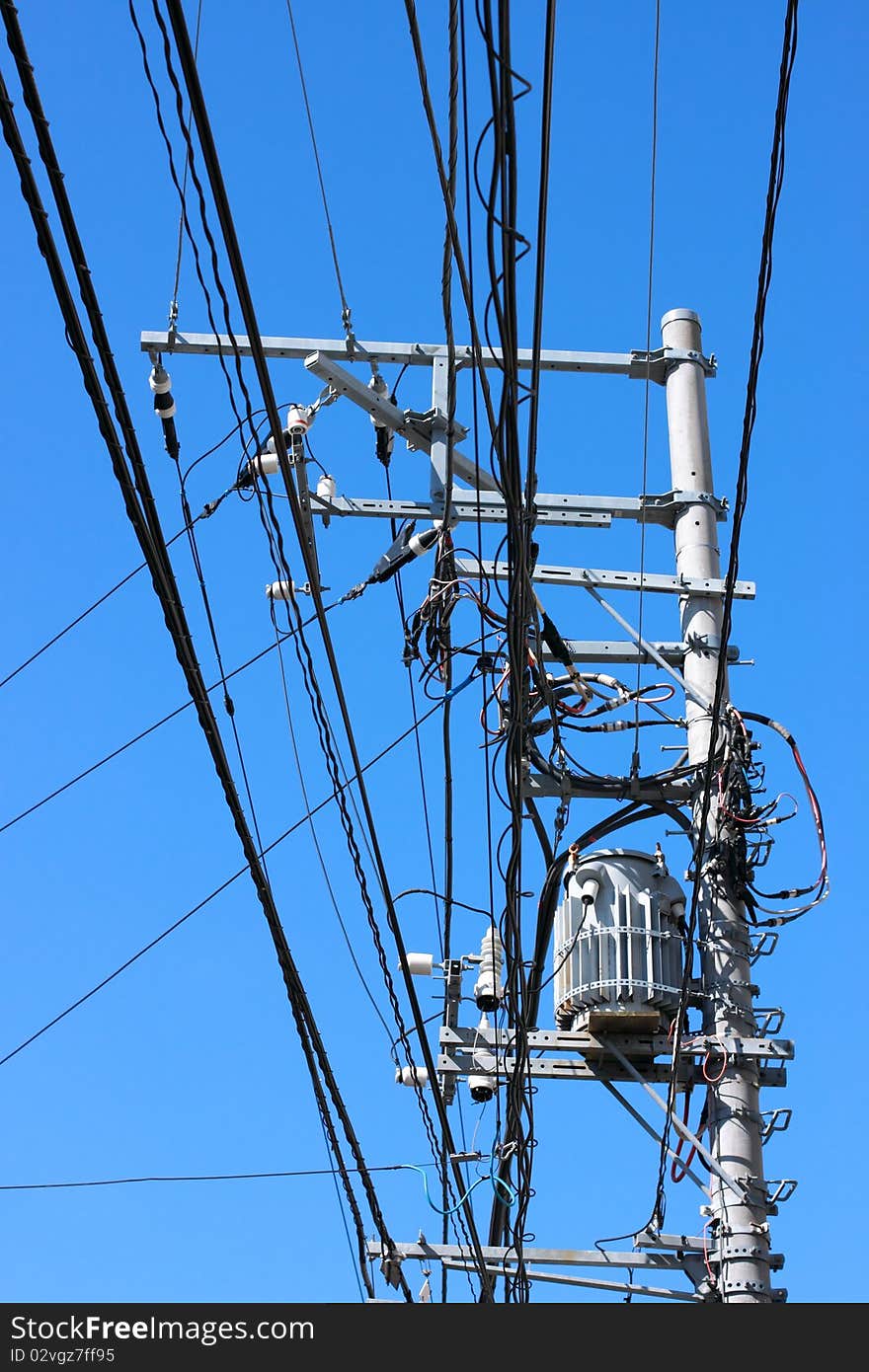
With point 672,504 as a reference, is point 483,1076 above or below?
below

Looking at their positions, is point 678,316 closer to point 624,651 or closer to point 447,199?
point 624,651

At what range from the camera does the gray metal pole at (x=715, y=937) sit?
8961 mm

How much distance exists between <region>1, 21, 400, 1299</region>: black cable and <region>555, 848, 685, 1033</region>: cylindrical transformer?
8.29 feet

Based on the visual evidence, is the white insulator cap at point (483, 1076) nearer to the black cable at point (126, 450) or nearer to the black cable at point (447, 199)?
the black cable at point (126, 450)

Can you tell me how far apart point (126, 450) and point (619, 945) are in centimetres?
557

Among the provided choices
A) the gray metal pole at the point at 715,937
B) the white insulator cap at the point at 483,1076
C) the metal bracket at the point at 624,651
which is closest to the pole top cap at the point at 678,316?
the gray metal pole at the point at 715,937

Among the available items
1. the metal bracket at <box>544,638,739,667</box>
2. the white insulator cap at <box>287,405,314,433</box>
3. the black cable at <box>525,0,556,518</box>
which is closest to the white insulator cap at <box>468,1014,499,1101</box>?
the metal bracket at <box>544,638,739,667</box>

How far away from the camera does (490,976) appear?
1009 cm

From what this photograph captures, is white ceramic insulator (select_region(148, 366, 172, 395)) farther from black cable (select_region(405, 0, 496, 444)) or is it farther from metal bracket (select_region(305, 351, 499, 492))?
black cable (select_region(405, 0, 496, 444))

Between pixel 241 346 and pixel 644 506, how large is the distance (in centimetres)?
263

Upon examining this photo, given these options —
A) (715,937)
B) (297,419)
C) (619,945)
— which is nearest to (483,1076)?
(619,945)

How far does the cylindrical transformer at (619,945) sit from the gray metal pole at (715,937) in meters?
0.23

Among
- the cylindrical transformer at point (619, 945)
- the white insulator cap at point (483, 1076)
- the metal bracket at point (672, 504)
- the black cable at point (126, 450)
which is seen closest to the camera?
the black cable at point (126, 450)
